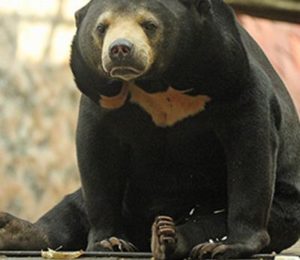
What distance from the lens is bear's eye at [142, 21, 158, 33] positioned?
5543 millimetres

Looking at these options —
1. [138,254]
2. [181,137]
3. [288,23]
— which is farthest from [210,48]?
[288,23]

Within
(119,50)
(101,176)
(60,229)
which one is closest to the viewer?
(119,50)

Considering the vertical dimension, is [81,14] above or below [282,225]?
above

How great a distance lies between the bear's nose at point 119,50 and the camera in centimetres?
536

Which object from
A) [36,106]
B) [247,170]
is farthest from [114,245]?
[36,106]

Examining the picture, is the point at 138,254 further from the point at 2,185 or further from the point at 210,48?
the point at 2,185

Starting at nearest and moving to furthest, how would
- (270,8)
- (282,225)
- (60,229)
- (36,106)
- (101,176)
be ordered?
(101,176) < (282,225) < (60,229) < (270,8) < (36,106)

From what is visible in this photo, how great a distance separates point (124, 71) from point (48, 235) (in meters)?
1.30

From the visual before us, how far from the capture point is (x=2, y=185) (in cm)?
971

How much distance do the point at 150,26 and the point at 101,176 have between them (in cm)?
82

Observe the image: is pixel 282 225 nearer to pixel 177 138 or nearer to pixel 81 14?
pixel 177 138

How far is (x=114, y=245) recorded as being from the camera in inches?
236

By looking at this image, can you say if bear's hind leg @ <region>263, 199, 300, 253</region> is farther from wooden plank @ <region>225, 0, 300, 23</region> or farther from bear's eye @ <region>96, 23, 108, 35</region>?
wooden plank @ <region>225, 0, 300, 23</region>

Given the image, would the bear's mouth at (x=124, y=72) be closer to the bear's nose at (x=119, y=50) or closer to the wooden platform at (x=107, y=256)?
the bear's nose at (x=119, y=50)
